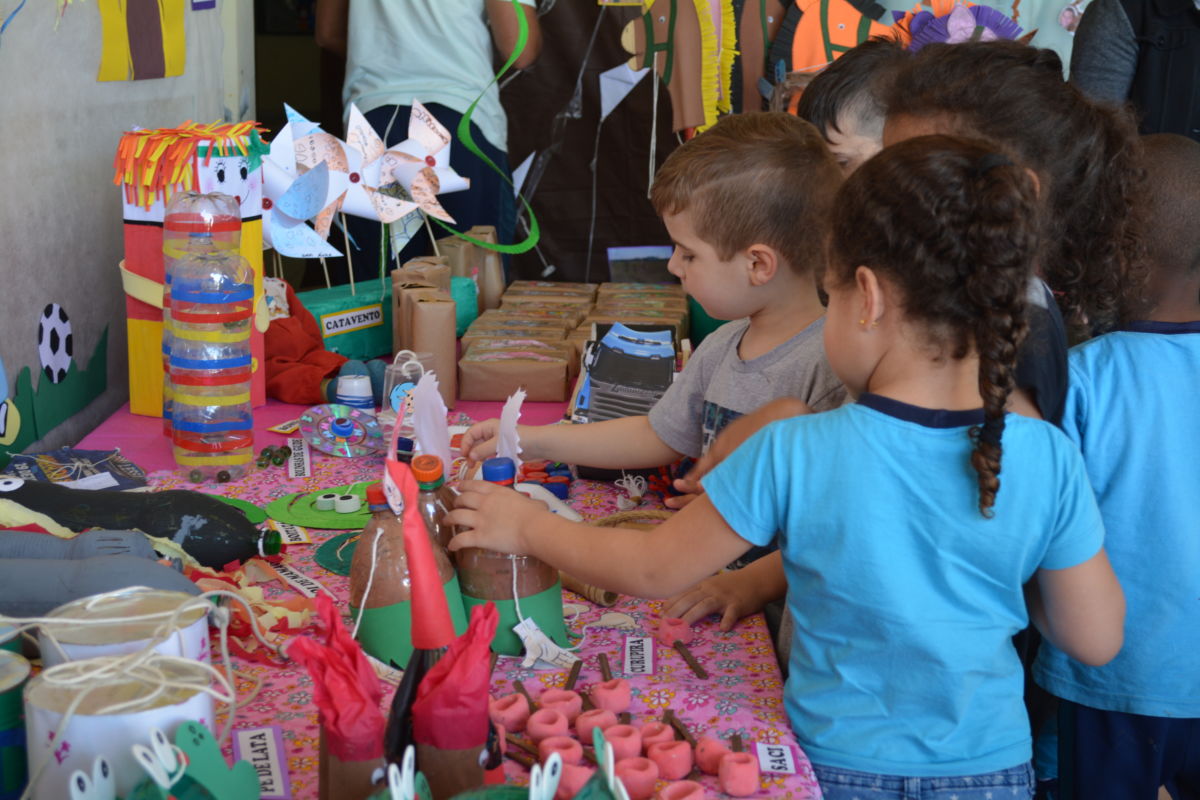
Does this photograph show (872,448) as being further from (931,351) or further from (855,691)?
(855,691)

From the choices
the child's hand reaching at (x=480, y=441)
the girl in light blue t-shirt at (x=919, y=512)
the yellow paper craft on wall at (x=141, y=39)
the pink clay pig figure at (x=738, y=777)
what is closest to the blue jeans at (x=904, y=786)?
the girl in light blue t-shirt at (x=919, y=512)

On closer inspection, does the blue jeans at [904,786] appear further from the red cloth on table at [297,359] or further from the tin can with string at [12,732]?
the red cloth on table at [297,359]

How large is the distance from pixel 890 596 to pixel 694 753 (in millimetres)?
209

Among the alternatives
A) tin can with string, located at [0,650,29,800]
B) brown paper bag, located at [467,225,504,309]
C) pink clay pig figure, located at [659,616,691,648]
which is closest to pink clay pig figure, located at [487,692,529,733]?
pink clay pig figure, located at [659,616,691,648]

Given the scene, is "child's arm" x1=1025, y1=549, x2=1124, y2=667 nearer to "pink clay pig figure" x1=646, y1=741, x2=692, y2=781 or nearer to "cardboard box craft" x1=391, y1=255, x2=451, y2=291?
"pink clay pig figure" x1=646, y1=741, x2=692, y2=781

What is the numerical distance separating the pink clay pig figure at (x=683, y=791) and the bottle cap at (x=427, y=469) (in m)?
0.37

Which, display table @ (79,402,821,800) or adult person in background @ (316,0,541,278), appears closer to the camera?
display table @ (79,402,821,800)

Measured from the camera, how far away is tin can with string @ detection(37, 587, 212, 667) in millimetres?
795

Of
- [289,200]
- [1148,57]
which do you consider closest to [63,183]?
[289,200]

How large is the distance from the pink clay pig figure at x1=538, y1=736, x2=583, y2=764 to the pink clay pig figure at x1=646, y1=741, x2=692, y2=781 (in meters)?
0.06

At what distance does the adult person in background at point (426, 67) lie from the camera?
3008mm

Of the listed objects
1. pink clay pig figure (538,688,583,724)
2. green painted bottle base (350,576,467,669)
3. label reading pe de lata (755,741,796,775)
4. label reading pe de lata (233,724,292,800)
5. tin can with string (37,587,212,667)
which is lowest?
label reading pe de lata (755,741,796,775)

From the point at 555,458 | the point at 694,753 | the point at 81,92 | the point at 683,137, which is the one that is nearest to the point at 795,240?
the point at 555,458

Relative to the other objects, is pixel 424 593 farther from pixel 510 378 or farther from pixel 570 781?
pixel 510 378
